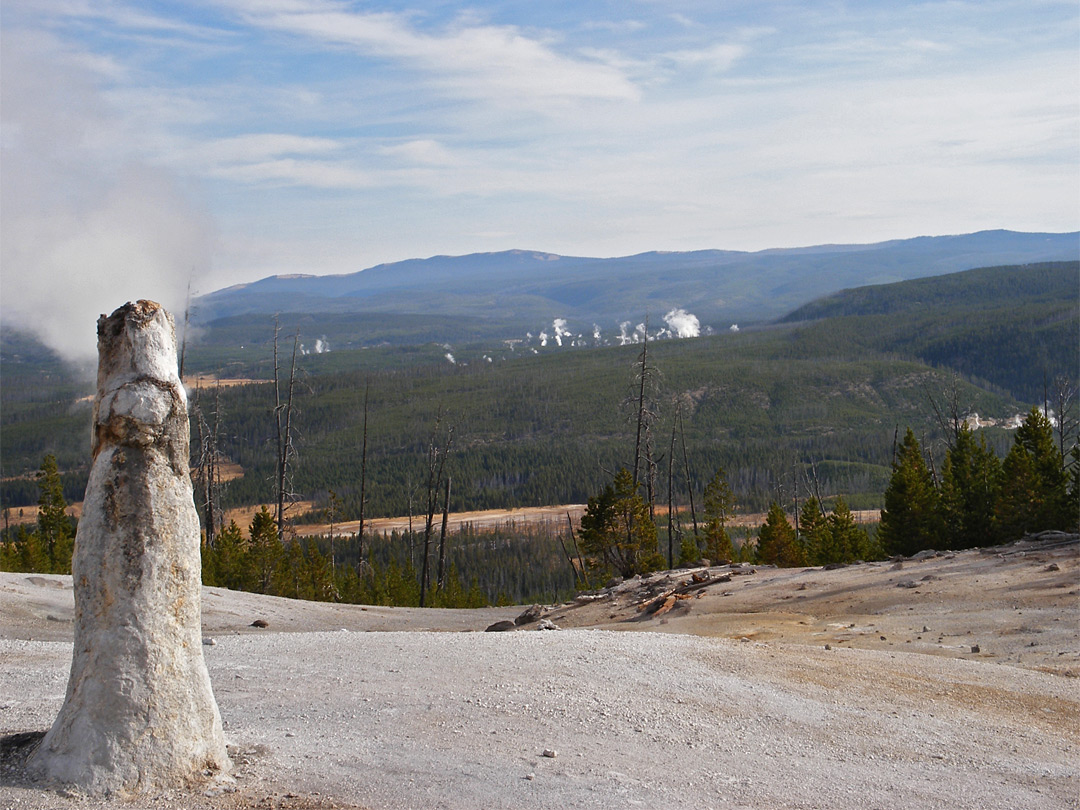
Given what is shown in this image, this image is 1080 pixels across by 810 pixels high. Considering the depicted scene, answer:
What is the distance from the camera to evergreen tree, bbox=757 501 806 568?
129 feet

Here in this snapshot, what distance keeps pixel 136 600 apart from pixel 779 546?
35.5 metres

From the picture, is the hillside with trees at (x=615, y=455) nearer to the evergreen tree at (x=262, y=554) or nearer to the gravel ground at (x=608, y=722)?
the evergreen tree at (x=262, y=554)

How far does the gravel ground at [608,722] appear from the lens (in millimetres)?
7422

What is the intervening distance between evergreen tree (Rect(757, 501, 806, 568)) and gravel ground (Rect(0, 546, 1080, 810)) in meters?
24.4

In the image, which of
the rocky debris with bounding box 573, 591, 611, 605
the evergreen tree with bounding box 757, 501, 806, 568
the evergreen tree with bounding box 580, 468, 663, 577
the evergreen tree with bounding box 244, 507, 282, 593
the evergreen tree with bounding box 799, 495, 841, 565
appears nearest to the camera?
the rocky debris with bounding box 573, 591, 611, 605

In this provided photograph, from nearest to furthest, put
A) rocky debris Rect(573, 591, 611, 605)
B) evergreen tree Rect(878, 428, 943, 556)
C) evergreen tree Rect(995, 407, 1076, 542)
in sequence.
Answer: rocky debris Rect(573, 591, 611, 605) → evergreen tree Rect(995, 407, 1076, 542) → evergreen tree Rect(878, 428, 943, 556)

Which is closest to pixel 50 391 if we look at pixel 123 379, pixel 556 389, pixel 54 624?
pixel 556 389

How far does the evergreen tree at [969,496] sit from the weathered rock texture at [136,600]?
2802 cm

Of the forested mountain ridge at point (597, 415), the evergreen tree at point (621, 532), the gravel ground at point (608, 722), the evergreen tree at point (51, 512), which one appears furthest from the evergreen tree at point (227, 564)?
the forested mountain ridge at point (597, 415)

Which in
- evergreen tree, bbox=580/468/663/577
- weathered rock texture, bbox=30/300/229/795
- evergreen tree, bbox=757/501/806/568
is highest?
weathered rock texture, bbox=30/300/229/795

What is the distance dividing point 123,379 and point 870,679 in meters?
9.76

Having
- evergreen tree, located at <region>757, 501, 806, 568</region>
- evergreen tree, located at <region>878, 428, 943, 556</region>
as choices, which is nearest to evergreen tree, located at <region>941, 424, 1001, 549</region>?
evergreen tree, located at <region>878, 428, 943, 556</region>

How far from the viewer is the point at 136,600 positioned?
6711 mm

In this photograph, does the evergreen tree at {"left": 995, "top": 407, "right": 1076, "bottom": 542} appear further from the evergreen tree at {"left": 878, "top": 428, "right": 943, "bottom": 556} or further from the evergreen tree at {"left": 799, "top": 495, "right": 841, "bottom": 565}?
the evergreen tree at {"left": 799, "top": 495, "right": 841, "bottom": 565}
